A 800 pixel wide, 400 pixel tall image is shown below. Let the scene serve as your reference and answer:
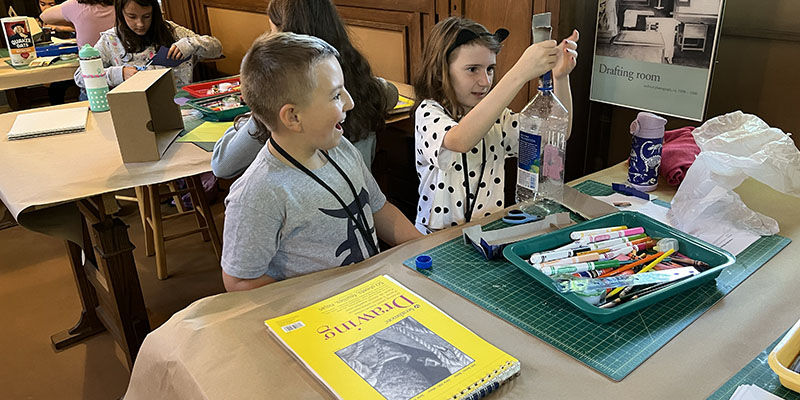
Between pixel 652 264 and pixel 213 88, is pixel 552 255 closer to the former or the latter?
pixel 652 264

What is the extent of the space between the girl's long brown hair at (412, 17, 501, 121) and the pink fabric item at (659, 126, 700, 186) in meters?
0.52

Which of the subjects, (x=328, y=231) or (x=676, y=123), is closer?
(x=328, y=231)

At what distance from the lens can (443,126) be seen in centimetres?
138

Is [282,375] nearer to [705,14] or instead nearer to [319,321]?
[319,321]

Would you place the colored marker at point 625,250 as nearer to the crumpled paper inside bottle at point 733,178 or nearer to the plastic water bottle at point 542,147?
the crumpled paper inside bottle at point 733,178

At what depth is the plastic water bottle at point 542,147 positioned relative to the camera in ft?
4.24

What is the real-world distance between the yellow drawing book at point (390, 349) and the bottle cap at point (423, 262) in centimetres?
9

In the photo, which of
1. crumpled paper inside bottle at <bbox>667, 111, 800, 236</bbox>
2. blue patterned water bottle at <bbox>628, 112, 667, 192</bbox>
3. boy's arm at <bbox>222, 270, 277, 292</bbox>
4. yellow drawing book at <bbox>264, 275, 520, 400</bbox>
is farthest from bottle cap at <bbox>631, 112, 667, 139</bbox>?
boy's arm at <bbox>222, 270, 277, 292</bbox>

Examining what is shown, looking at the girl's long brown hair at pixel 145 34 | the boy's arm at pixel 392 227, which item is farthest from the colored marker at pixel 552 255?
the girl's long brown hair at pixel 145 34

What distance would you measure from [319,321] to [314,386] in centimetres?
14

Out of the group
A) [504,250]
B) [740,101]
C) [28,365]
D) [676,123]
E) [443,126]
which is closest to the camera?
[504,250]

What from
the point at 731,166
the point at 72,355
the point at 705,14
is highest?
the point at 705,14

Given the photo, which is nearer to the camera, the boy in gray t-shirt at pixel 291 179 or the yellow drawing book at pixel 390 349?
the yellow drawing book at pixel 390 349

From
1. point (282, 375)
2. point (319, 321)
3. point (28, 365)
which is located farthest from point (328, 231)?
point (28, 365)
